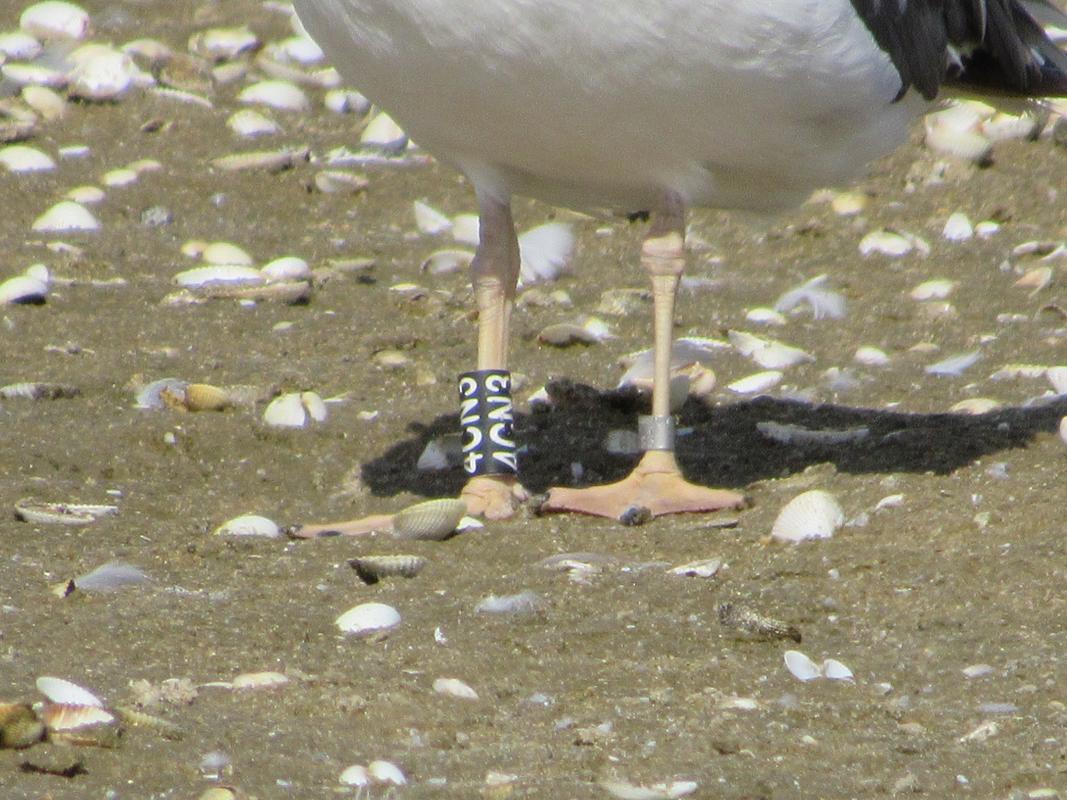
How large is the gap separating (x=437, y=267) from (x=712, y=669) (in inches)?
134

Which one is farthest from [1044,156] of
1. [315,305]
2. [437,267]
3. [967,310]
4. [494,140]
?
[494,140]

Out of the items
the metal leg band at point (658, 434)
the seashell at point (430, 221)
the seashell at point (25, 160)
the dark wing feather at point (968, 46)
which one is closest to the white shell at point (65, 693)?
the metal leg band at point (658, 434)

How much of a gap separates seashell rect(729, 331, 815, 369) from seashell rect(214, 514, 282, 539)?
76.3 inches

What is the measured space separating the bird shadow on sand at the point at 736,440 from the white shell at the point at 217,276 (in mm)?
1419

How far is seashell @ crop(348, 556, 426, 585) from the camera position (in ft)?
12.1

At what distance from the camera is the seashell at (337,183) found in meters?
7.14

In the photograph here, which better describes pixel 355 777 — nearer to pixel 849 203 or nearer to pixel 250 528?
pixel 250 528

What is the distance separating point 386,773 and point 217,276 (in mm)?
3613

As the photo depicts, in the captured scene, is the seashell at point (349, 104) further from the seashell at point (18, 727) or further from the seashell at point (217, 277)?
the seashell at point (18, 727)

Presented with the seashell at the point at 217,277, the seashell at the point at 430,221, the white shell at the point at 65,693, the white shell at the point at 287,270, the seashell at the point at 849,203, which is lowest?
the white shell at the point at 65,693

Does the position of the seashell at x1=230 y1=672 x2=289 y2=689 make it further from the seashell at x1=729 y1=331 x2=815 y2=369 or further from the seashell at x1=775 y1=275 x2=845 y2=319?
the seashell at x1=775 y1=275 x2=845 y2=319

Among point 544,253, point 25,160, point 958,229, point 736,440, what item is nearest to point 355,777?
point 736,440

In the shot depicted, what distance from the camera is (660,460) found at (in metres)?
4.28

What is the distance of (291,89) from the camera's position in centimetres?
813
